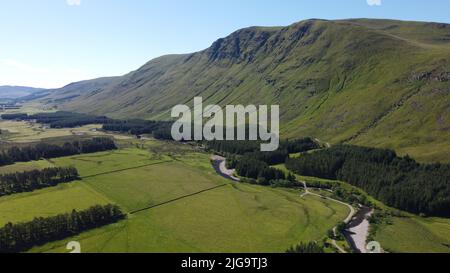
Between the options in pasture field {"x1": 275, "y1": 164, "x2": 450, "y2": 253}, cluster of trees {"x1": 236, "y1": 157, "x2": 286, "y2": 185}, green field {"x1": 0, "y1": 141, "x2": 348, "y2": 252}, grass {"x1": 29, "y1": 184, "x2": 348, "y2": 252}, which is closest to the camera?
grass {"x1": 29, "y1": 184, "x2": 348, "y2": 252}

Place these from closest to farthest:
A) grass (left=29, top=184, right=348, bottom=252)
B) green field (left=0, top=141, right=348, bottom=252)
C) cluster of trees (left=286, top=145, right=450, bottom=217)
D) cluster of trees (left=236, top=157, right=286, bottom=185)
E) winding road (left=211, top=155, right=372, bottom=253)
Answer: grass (left=29, top=184, right=348, bottom=252), winding road (left=211, top=155, right=372, bottom=253), green field (left=0, top=141, right=348, bottom=252), cluster of trees (left=286, top=145, right=450, bottom=217), cluster of trees (left=236, top=157, right=286, bottom=185)

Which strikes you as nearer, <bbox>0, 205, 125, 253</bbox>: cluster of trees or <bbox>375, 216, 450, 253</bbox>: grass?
<bbox>0, 205, 125, 253</bbox>: cluster of trees

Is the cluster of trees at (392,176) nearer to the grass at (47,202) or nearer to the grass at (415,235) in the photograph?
the grass at (415,235)

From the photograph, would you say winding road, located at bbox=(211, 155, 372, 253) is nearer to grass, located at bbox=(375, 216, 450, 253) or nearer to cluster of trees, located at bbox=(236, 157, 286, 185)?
grass, located at bbox=(375, 216, 450, 253)

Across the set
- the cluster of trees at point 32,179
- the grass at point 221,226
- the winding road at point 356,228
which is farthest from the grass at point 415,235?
the cluster of trees at point 32,179

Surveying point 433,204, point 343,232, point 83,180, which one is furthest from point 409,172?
point 83,180

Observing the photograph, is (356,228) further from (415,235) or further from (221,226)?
(221,226)

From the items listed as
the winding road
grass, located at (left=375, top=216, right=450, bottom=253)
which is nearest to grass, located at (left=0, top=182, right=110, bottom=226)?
the winding road
